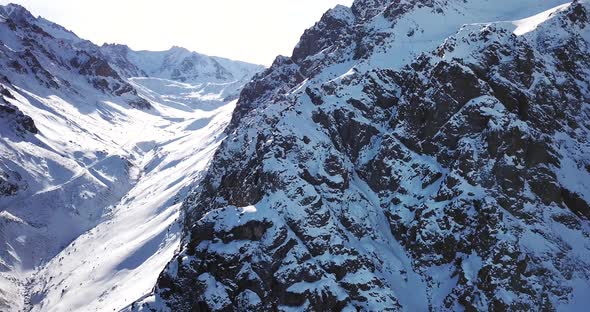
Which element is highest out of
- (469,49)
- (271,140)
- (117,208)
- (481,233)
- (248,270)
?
(469,49)

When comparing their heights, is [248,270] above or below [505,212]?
below

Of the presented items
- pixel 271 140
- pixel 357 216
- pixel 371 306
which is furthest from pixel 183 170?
pixel 371 306

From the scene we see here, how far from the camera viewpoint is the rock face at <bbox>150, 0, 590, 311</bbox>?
56.4 meters

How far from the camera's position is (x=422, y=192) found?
6488 centimetres

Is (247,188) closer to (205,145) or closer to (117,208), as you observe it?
(117,208)

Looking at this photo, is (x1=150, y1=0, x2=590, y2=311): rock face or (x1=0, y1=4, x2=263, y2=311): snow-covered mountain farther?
(x1=0, y1=4, x2=263, y2=311): snow-covered mountain

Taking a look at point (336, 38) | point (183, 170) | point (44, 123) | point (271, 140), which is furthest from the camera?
point (44, 123)

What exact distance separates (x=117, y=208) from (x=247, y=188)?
6256 cm

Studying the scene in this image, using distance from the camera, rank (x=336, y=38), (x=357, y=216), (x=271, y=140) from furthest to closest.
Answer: (x=336, y=38) → (x=271, y=140) → (x=357, y=216)

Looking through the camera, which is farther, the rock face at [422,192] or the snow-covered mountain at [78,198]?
the snow-covered mountain at [78,198]

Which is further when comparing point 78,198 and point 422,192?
point 78,198

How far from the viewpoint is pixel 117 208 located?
4710 inches

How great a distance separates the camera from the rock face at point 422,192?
185 ft

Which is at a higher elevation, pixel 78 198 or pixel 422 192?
pixel 422 192
